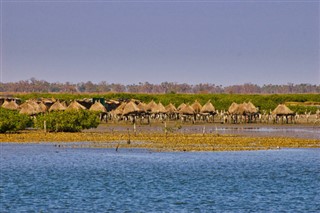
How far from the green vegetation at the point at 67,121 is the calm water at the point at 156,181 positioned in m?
15.1

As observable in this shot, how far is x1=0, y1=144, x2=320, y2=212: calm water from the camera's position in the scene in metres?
27.9

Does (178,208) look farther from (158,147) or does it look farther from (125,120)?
(125,120)

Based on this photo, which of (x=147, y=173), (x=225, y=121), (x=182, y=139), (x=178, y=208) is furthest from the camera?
(x=225, y=121)

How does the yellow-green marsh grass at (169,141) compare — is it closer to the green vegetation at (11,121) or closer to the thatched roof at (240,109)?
the green vegetation at (11,121)

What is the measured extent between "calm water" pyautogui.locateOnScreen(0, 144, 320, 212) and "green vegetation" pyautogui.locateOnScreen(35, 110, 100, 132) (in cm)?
1511

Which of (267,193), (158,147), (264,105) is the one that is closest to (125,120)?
(264,105)

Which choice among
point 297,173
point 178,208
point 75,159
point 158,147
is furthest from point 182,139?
point 178,208

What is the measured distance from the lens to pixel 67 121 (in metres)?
67.2

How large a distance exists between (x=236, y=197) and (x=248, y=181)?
5.43m

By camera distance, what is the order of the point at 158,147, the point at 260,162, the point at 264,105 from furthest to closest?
the point at 264,105 → the point at 158,147 → the point at 260,162

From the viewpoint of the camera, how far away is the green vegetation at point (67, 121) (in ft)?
218

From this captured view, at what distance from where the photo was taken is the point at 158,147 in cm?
5188

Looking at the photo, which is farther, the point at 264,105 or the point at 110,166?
the point at 264,105

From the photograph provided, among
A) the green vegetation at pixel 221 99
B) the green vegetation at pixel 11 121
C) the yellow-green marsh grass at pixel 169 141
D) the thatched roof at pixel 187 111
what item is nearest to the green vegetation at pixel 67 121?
the green vegetation at pixel 11 121
